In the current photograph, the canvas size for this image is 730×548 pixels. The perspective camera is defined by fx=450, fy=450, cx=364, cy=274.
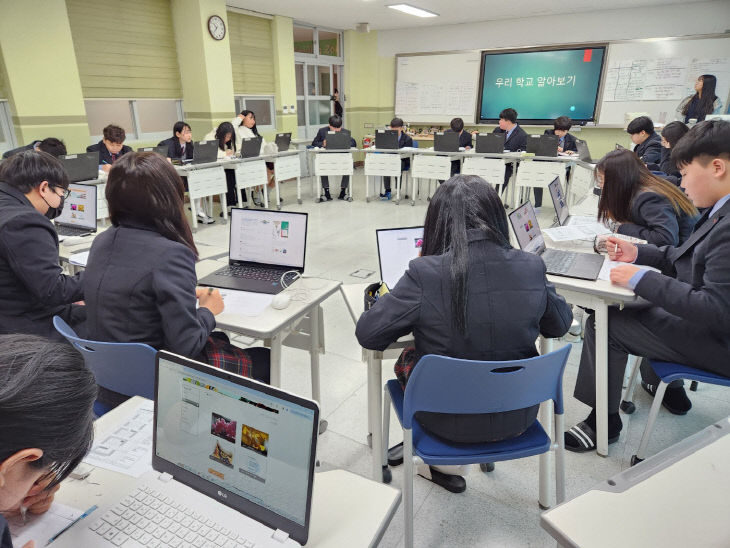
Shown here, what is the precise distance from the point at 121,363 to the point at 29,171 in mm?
1163

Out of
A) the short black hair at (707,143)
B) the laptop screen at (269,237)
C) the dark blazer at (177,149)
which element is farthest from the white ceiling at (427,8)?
the short black hair at (707,143)

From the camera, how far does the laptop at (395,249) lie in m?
1.91

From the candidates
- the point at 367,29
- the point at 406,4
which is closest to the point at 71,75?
the point at 406,4

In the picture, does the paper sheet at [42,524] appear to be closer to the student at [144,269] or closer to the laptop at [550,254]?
the student at [144,269]

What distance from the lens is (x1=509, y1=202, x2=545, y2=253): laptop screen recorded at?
222cm

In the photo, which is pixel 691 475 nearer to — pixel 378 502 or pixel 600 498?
pixel 600 498

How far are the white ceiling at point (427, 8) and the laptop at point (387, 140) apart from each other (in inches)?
78.3

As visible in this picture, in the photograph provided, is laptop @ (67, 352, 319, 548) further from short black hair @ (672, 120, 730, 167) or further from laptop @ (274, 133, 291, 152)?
laptop @ (274, 133, 291, 152)

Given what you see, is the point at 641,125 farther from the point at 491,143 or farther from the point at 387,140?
the point at 387,140

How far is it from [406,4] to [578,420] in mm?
6849

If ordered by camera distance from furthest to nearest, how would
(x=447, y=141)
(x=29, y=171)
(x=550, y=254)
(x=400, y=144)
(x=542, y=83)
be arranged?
(x=542, y=83), (x=400, y=144), (x=447, y=141), (x=550, y=254), (x=29, y=171)

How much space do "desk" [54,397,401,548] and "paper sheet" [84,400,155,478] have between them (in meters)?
0.02

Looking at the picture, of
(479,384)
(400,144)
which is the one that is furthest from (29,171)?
(400,144)

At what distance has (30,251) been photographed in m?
1.69
